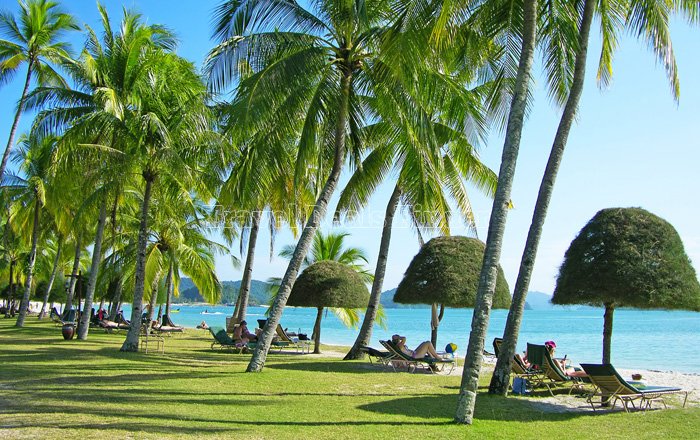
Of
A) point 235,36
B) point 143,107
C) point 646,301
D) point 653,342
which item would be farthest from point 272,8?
point 653,342

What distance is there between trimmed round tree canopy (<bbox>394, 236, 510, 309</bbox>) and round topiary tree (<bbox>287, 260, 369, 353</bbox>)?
2.18 m

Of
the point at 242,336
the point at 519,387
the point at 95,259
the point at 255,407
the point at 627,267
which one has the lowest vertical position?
the point at 255,407

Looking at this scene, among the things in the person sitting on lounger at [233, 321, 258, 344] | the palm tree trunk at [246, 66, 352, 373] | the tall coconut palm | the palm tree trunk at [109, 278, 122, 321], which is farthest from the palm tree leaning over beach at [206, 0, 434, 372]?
the palm tree trunk at [109, 278, 122, 321]

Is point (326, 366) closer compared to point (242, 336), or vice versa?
point (326, 366)

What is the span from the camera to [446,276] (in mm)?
15039

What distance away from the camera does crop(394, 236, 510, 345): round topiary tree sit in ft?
49.2

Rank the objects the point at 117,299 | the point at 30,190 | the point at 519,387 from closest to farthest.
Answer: the point at 519,387, the point at 30,190, the point at 117,299

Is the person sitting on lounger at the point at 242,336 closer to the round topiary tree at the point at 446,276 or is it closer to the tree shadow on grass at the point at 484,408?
the round topiary tree at the point at 446,276

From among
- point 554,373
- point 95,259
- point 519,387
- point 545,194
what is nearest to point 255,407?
point 519,387

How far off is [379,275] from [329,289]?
1682mm

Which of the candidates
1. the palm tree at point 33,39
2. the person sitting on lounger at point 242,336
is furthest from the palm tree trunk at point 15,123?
the person sitting on lounger at point 242,336

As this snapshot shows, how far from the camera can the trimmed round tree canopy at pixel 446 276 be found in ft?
49.1

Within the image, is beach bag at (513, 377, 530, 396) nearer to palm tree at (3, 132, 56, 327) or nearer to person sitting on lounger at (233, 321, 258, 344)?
person sitting on lounger at (233, 321, 258, 344)

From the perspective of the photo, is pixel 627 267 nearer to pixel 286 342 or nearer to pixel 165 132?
pixel 165 132
